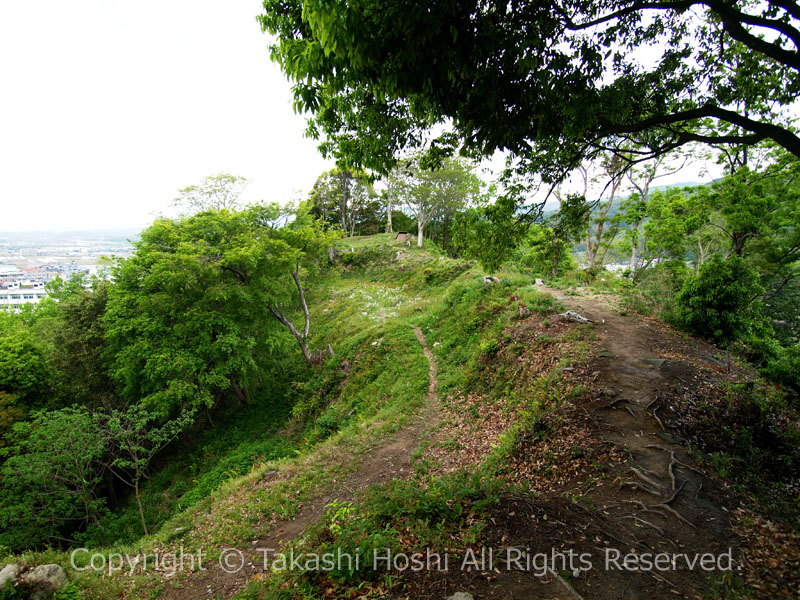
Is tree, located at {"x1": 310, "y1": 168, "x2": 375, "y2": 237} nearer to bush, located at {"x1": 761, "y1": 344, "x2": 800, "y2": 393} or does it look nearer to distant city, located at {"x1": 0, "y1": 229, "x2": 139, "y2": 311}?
→ distant city, located at {"x1": 0, "y1": 229, "x2": 139, "y2": 311}

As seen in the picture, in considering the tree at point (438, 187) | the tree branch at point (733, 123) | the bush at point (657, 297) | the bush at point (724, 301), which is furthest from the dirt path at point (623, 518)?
the tree at point (438, 187)

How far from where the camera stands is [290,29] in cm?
444

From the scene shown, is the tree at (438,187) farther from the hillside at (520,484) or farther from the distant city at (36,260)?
the distant city at (36,260)

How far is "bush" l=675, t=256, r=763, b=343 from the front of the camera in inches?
386

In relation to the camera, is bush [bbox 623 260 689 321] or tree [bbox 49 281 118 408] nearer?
bush [bbox 623 260 689 321]

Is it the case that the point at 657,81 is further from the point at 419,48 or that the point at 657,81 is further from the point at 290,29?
the point at 290,29

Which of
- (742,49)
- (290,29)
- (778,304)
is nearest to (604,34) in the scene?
(742,49)

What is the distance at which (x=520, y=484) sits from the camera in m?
5.77

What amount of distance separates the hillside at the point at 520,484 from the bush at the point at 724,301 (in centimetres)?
111

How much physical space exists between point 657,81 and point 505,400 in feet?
25.6

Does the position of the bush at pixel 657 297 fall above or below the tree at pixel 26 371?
above

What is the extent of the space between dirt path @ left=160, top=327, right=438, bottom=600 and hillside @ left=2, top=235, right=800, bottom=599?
5 centimetres

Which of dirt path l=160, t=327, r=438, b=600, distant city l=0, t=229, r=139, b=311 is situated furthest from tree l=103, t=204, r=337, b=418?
distant city l=0, t=229, r=139, b=311

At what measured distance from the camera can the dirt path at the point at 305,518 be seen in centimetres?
591
